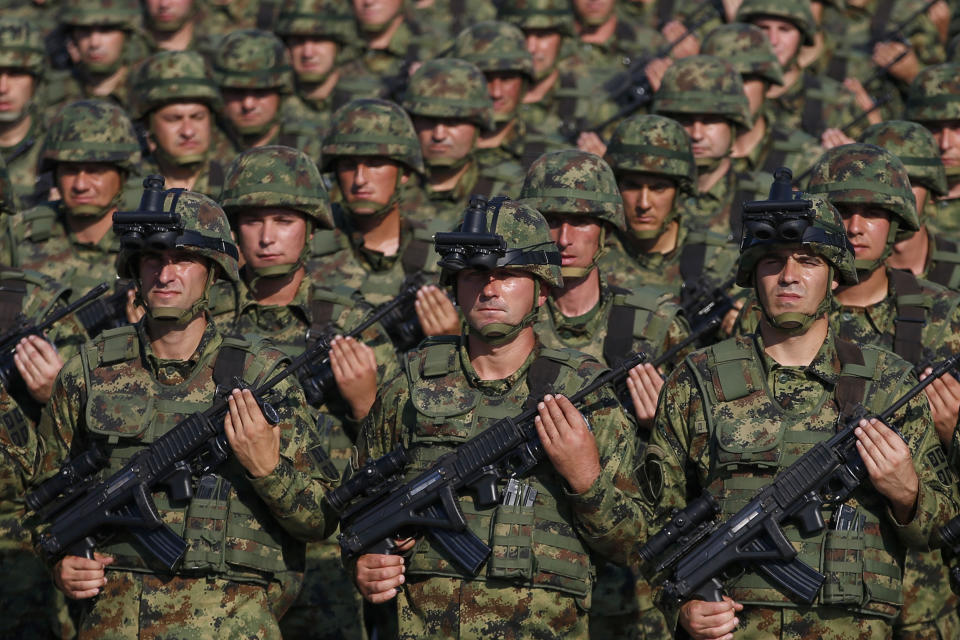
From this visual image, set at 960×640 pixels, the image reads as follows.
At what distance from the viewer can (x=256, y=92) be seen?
57.7ft

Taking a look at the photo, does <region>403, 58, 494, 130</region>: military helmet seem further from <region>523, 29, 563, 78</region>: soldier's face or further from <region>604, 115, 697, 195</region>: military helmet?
<region>523, 29, 563, 78</region>: soldier's face

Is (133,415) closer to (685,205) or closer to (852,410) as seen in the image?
(852,410)

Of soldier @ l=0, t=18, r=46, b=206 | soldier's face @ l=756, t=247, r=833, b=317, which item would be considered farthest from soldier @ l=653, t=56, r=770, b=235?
soldier @ l=0, t=18, r=46, b=206

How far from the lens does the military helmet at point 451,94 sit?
15.9 metres

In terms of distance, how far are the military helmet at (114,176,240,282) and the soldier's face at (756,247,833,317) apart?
3094 mm

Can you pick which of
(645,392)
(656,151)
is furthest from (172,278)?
(656,151)

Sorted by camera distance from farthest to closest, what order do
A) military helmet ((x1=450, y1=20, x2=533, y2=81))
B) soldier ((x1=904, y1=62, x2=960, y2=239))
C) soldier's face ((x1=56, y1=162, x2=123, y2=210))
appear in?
military helmet ((x1=450, y1=20, x2=533, y2=81)) < soldier ((x1=904, y1=62, x2=960, y2=239)) < soldier's face ((x1=56, y1=162, x2=123, y2=210))

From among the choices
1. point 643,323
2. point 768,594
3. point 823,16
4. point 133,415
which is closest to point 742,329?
point 643,323

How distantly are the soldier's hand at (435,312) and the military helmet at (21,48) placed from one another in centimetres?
736

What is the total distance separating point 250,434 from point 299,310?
277 cm

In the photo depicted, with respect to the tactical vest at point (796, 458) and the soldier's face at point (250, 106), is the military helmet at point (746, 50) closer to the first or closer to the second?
the soldier's face at point (250, 106)

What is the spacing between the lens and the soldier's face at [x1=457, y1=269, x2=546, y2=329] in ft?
32.7

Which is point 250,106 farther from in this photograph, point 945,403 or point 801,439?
point 801,439

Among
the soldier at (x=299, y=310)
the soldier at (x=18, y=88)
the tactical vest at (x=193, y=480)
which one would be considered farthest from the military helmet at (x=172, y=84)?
the tactical vest at (x=193, y=480)
